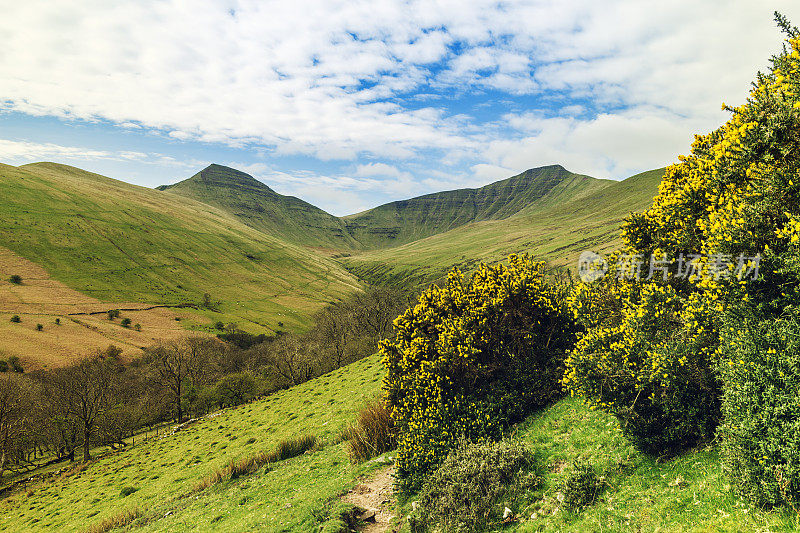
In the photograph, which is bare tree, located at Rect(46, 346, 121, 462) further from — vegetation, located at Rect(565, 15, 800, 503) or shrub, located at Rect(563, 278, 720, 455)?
vegetation, located at Rect(565, 15, 800, 503)

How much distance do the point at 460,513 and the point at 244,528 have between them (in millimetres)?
10608

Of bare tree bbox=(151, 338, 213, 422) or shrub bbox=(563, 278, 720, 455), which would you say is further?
bare tree bbox=(151, 338, 213, 422)

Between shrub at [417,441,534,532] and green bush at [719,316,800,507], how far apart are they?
22.5 feet

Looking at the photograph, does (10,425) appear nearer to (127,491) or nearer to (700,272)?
(127,491)

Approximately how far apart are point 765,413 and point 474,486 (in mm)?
9440

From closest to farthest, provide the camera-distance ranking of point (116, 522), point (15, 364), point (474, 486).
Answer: point (474, 486)
point (116, 522)
point (15, 364)

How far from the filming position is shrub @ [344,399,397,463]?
68.0ft

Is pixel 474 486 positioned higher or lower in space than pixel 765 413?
lower

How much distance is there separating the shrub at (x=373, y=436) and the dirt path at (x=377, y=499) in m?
2.08

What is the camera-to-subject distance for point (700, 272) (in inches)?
456

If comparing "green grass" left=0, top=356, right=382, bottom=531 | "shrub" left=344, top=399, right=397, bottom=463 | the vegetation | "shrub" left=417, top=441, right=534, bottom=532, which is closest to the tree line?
"green grass" left=0, top=356, right=382, bottom=531

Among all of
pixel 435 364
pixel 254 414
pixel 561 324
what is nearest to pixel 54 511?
pixel 254 414

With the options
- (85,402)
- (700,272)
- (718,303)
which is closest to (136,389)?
(85,402)

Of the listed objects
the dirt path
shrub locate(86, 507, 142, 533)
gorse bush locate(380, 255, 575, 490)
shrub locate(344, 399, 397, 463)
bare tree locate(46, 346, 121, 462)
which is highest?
gorse bush locate(380, 255, 575, 490)
